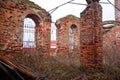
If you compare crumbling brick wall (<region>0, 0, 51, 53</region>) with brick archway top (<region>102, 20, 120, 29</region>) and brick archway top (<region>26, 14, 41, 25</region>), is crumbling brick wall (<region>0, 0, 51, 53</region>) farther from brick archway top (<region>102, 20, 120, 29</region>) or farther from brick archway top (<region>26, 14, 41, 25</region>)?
brick archway top (<region>102, 20, 120, 29</region>)

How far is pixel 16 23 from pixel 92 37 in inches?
194

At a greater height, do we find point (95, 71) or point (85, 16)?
point (85, 16)

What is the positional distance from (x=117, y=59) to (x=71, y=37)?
6172 mm

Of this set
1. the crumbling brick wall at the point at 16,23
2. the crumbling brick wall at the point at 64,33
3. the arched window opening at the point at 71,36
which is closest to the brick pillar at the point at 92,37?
the crumbling brick wall at the point at 16,23

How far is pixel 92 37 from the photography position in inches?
333

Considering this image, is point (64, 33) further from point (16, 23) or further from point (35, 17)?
point (16, 23)

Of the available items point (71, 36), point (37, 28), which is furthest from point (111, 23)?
point (37, 28)

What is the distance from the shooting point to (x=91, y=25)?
8.53 m

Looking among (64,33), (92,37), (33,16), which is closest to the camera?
(92,37)

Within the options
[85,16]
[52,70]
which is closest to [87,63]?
[52,70]

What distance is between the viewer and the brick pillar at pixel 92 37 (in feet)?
27.5

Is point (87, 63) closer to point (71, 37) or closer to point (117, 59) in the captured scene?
point (117, 59)

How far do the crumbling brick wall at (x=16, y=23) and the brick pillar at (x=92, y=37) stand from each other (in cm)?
426

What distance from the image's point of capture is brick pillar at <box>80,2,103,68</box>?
8.38 m
